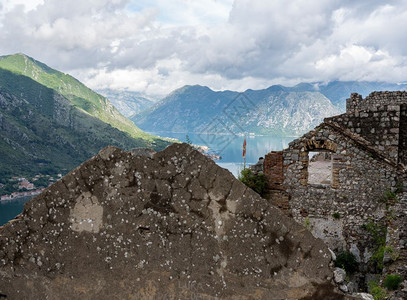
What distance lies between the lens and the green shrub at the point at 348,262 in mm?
11519

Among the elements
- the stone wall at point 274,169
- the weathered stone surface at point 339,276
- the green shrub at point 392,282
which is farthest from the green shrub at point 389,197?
the weathered stone surface at point 339,276

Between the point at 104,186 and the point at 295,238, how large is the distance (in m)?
2.21

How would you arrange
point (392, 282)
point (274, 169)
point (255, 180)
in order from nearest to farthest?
1. point (392, 282)
2. point (255, 180)
3. point (274, 169)

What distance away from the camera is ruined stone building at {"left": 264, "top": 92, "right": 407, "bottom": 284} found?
450 inches

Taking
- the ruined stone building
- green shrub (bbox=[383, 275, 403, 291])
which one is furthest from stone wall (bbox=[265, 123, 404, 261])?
green shrub (bbox=[383, 275, 403, 291])

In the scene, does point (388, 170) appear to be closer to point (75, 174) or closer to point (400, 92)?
point (400, 92)

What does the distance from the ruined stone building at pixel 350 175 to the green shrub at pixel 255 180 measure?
9.3 inches

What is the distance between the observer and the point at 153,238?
436 centimetres

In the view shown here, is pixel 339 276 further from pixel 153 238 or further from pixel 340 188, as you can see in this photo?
pixel 340 188

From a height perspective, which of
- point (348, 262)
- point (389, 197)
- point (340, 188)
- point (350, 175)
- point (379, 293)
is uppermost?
point (350, 175)

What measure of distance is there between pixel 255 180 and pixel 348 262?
3.69 metres

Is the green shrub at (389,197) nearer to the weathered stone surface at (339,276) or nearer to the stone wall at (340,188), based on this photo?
the stone wall at (340,188)

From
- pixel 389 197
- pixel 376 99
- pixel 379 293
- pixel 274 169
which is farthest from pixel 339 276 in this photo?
pixel 376 99

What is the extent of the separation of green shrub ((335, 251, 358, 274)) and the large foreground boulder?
8303 millimetres
